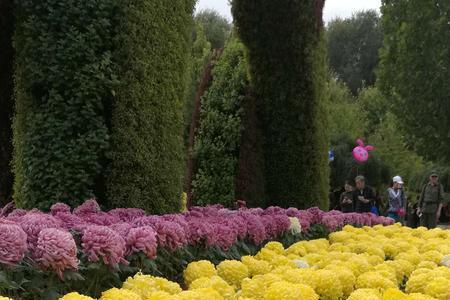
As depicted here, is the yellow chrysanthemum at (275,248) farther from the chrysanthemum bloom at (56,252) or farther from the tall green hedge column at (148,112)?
the chrysanthemum bloom at (56,252)

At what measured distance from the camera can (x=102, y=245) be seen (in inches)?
119

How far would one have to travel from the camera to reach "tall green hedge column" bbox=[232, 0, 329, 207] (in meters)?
Result: 7.66

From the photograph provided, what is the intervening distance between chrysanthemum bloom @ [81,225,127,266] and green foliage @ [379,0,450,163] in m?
14.1

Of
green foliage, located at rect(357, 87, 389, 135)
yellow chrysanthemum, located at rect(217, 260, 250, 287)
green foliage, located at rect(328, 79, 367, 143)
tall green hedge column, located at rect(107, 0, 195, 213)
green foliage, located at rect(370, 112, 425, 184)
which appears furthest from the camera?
green foliage, located at rect(357, 87, 389, 135)

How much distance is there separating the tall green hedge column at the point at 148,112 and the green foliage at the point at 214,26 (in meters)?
23.3

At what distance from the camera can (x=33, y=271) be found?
2.82 m

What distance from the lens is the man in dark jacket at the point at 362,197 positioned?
1055cm

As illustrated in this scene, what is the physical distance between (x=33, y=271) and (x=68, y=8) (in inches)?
108

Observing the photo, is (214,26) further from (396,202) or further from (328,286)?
(328,286)

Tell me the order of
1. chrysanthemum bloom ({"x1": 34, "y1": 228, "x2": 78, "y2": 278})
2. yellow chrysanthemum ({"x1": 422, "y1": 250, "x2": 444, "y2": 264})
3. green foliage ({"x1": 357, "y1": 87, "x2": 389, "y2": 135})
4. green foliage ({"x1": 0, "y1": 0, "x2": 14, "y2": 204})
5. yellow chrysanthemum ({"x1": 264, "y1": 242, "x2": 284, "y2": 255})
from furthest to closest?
green foliage ({"x1": 357, "y1": 87, "x2": 389, "y2": 135}), green foliage ({"x1": 0, "y1": 0, "x2": 14, "y2": 204}), yellow chrysanthemum ({"x1": 264, "y1": 242, "x2": 284, "y2": 255}), yellow chrysanthemum ({"x1": 422, "y1": 250, "x2": 444, "y2": 264}), chrysanthemum bloom ({"x1": 34, "y1": 228, "x2": 78, "y2": 278})

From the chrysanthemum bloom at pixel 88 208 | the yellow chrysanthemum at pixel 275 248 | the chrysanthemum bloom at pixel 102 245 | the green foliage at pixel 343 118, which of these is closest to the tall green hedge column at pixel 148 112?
the chrysanthemum bloom at pixel 88 208

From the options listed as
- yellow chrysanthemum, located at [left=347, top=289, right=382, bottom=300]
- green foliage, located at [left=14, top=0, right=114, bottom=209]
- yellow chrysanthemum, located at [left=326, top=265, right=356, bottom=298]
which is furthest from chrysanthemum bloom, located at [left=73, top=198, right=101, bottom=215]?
yellow chrysanthemum, located at [left=347, top=289, right=382, bottom=300]

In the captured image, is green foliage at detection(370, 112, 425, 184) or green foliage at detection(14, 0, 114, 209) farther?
green foliage at detection(370, 112, 425, 184)

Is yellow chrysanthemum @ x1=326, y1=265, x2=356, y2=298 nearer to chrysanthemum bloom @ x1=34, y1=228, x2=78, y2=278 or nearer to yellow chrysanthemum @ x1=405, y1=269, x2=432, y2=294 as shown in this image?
yellow chrysanthemum @ x1=405, y1=269, x2=432, y2=294
